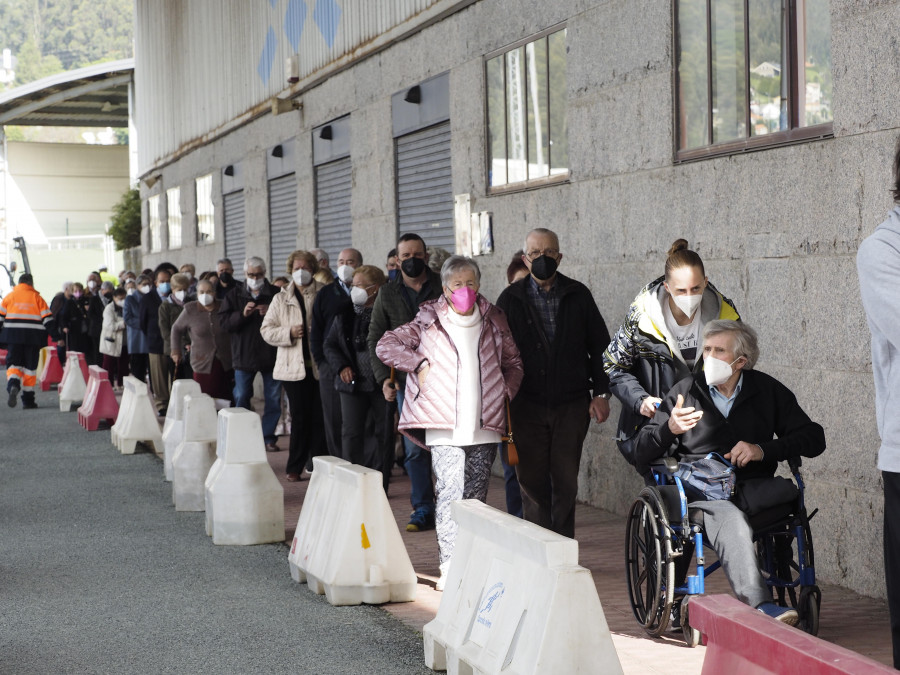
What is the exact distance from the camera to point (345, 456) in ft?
32.5

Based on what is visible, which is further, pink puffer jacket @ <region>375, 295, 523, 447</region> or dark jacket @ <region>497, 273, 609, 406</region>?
dark jacket @ <region>497, 273, 609, 406</region>

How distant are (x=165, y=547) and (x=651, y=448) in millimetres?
4105

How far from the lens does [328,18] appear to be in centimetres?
1819

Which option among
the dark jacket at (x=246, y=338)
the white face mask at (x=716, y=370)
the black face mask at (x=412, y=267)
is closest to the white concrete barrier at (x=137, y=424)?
the dark jacket at (x=246, y=338)

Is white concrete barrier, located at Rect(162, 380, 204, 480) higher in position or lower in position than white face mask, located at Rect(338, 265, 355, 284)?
lower

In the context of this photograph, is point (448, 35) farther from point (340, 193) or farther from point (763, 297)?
point (763, 297)

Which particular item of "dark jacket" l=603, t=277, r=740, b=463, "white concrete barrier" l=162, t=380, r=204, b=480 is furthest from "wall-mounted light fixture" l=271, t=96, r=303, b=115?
"dark jacket" l=603, t=277, r=740, b=463

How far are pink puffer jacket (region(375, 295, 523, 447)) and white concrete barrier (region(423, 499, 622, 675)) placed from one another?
1515 mm

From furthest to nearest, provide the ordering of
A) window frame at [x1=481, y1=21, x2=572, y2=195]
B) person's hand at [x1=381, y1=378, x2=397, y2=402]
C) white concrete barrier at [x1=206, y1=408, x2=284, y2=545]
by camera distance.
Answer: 1. window frame at [x1=481, y1=21, x2=572, y2=195]
2. white concrete barrier at [x1=206, y1=408, x2=284, y2=545]
3. person's hand at [x1=381, y1=378, x2=397, y2=402]

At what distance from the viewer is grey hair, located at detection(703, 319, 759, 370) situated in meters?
6.00

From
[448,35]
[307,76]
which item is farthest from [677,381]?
[307,76]

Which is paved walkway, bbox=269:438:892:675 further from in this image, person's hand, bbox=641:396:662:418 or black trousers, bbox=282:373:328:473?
black trousers, bbox=282:373:328:473

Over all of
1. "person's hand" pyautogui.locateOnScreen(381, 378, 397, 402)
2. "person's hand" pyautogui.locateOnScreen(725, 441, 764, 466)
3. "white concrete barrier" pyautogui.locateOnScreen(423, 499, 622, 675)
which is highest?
"person's hand" pyautogui.locateOnScreen(381, 378, 397, 402)

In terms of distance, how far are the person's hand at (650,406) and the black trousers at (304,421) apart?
6.07 m
